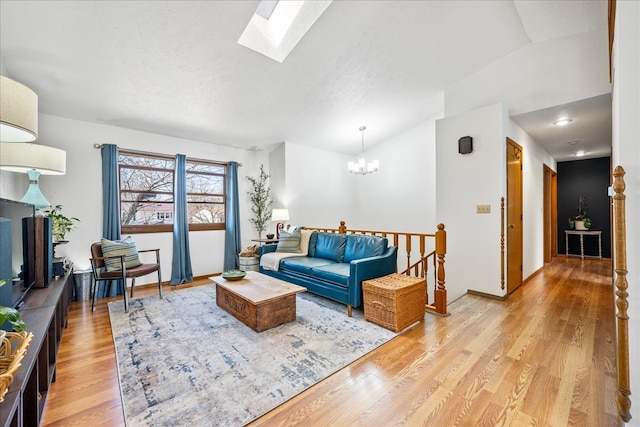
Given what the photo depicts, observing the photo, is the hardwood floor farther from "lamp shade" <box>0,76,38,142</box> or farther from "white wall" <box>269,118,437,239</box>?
"white wall" <box>269,118,437,239</box>

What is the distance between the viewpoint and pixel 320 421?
1497 mm

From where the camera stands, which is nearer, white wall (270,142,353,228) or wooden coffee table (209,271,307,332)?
wooden coffee table (209,271,307,332)

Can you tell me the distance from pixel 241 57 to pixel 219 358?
9.92 ft

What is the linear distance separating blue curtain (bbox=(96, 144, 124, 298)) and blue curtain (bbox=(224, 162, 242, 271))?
66.2 inches

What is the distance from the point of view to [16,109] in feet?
3.70

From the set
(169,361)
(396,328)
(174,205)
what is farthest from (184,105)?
(396,328)

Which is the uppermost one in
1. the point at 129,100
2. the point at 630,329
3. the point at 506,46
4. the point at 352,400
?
the point at 506,46

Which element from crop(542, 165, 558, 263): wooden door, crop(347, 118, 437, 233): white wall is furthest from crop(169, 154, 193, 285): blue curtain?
crop(542, 165, 558, 263): wooden door

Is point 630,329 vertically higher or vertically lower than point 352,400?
higher

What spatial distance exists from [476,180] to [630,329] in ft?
8.26

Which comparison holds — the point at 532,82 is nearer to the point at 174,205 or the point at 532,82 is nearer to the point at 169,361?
the point at 169,361

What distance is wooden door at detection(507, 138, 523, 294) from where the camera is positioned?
3.59 meters

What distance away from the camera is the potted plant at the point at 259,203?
5488mm

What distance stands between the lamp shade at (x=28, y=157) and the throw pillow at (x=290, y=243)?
278 cm
